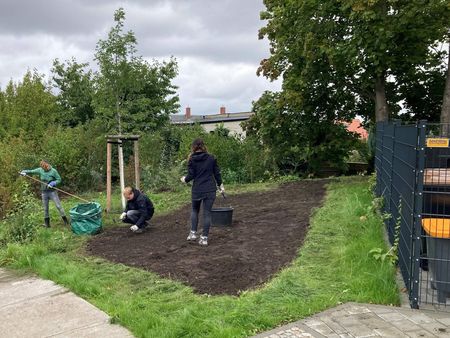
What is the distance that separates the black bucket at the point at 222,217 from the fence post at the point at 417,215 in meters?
4.31

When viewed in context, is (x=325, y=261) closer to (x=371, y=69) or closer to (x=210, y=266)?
(x=210, y=266)

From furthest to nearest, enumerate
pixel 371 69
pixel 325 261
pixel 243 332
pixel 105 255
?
pixel 371 69, pixel 105 255, pixel 325 261, pixel 243 332

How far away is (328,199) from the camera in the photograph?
10578mm

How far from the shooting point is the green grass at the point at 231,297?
14.4ft

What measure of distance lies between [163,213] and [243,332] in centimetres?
693

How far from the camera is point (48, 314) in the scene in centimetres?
511

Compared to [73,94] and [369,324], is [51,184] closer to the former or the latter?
[369,324]

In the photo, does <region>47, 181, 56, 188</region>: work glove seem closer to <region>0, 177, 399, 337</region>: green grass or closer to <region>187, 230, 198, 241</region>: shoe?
<region>0, 177, 399, 337</region>: green grass

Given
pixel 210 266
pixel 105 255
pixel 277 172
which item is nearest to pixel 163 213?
pixel 105 255

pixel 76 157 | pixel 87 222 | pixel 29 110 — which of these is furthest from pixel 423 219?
pixel 29 110

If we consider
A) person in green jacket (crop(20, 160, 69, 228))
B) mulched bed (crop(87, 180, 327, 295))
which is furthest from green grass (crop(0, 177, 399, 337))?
Result: person in green jacket (crop(20, 160, 69, 228))

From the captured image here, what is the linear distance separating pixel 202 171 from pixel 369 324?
382 centimetres

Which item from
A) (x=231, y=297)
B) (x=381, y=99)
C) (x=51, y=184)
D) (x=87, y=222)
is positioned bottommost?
(x=231, y=297)

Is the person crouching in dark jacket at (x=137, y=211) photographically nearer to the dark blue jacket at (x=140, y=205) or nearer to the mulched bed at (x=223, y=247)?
the dark blue jacket at (x=140, y=205)
